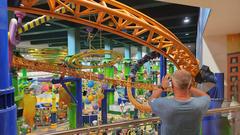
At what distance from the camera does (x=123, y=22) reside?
5457mm

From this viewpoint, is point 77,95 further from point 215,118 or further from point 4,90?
point 4,90

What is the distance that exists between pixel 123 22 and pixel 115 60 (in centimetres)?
544

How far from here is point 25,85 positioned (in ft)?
34.8

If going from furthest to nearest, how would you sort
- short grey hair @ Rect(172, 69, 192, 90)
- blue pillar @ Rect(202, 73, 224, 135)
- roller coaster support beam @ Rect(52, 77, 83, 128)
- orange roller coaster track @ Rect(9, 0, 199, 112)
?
roller coaster support beam @ Rect(52, 77, 83, 128)
blue pillar @ Rect(202, 73, 224, 135)
orange roller coaster track @ Rect(9, 0, 199, 112)
short grey hair @ Rect(172, 69, 192, 90)

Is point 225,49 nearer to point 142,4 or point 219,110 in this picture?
point 142,4

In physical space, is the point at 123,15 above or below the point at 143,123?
above

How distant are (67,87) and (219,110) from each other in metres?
6.13

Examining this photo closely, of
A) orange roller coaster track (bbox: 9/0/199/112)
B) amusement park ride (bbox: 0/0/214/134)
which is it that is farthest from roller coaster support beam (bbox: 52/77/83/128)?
orange roller coaster track (bbox: 9/0/199/112)

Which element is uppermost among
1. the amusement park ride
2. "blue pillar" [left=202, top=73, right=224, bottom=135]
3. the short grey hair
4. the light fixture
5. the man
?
the light fixture

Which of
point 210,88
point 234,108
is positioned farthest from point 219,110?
point 210,88

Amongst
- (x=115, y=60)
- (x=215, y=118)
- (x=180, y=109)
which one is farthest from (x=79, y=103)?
(x=180, y=109)

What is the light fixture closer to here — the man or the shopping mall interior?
the shopping mall interior

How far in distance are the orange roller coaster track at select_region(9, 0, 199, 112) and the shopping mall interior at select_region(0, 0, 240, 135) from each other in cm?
2

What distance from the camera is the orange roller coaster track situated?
14.3 ft
